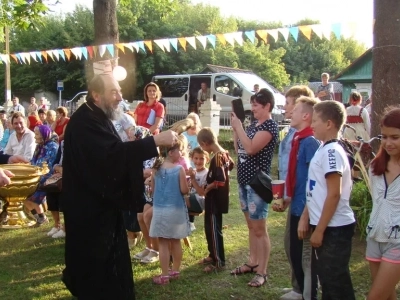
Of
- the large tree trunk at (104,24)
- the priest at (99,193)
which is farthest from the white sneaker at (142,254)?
the large tree trunk at (104,24)

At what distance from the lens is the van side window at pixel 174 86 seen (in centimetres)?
2020

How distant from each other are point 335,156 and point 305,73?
1828 inches

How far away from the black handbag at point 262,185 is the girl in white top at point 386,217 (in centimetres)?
121

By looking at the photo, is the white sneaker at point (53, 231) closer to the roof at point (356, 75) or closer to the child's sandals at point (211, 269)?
the child's sandals at point (211, 269)

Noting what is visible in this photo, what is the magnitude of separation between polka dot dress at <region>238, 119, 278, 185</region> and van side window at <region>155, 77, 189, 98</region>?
15.9m

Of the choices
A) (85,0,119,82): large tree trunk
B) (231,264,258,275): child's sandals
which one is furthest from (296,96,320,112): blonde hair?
(85,0,119,82): large tree trunk

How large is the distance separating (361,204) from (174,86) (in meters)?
15.2

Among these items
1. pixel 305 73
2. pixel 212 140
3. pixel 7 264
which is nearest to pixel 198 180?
pixel 212 140

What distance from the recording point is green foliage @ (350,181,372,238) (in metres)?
5.84

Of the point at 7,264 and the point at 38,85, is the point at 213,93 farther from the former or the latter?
the point at 38,85

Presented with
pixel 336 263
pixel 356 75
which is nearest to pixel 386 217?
pixel 336 263

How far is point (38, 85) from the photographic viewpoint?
→ 3816cm

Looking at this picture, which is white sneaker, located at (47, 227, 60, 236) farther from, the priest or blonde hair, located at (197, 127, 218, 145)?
the priest

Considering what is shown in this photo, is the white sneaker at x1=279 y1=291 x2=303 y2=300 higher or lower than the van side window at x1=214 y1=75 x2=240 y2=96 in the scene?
lower
